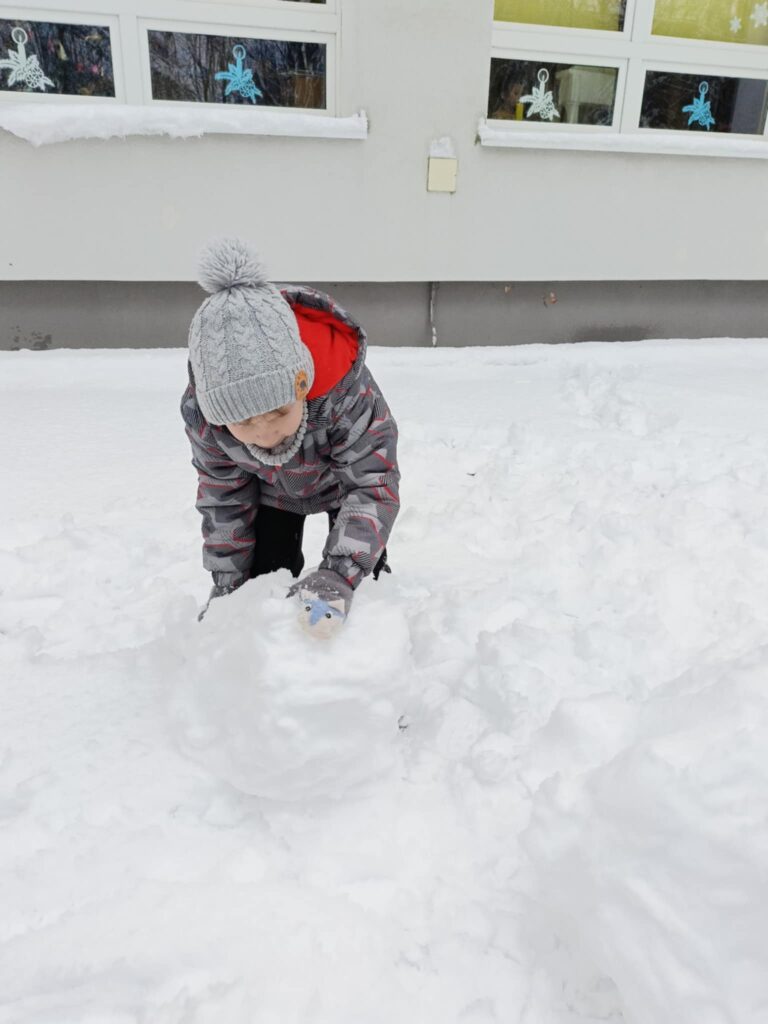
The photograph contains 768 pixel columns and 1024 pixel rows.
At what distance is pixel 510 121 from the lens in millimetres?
4812

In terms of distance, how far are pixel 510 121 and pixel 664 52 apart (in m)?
1.24

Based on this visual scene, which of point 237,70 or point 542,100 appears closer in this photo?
point 237,70

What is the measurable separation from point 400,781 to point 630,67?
207 inches

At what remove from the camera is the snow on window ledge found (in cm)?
400

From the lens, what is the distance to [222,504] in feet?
5.96

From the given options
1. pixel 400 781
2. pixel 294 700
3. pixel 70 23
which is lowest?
pixel 400 781

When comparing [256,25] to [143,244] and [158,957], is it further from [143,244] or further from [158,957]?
[158,957]

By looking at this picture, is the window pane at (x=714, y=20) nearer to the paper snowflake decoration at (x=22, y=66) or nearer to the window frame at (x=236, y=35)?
the window frame at (x=236, y=35)

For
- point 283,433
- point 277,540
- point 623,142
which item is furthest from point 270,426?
point 623,142

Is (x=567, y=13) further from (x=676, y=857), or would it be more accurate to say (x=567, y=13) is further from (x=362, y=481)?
(x=676, y=857)

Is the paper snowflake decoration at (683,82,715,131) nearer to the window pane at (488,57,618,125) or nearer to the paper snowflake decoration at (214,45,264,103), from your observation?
the window pane at (488,57,618,125)

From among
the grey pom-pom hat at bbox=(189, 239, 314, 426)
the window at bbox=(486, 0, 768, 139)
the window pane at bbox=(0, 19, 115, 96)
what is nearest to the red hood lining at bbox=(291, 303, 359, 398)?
the grey pom-pom hat at bbox=(189, 239, 314, 426)

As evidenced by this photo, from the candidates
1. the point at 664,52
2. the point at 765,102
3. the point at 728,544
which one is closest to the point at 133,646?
the point at 728,544

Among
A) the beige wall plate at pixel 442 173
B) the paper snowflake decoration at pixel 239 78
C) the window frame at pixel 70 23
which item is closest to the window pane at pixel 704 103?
the beige wall plate at pixel 442 173
